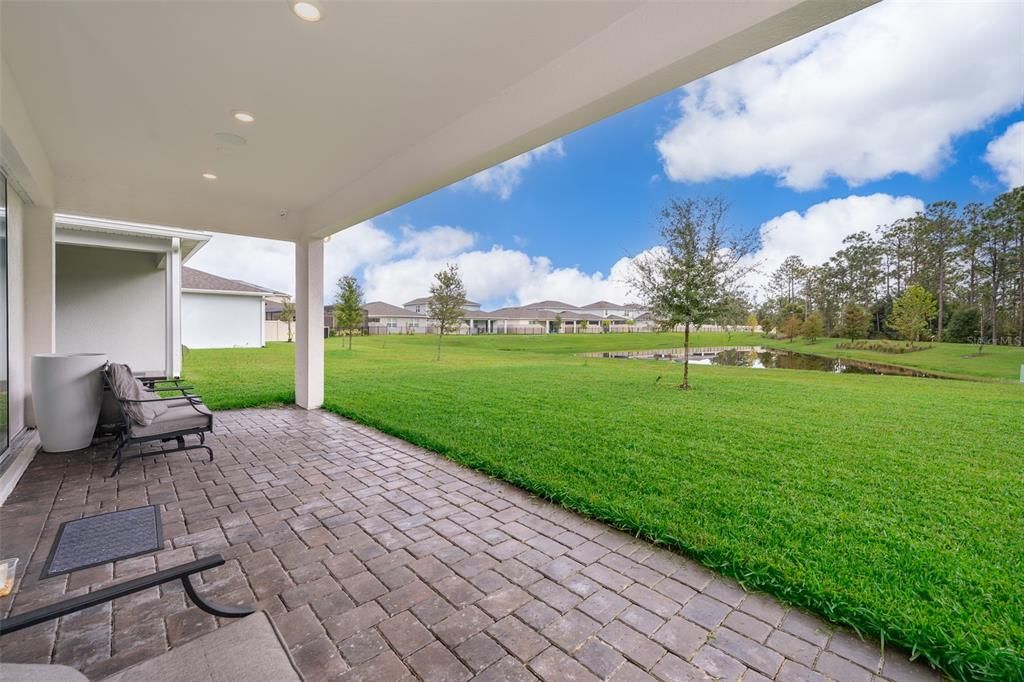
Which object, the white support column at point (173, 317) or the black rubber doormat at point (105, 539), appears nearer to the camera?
the black rubber doormat at point (105, 539)

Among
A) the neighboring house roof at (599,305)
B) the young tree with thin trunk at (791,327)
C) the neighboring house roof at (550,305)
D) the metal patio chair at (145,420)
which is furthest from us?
the neighboring house roof at (599,305)

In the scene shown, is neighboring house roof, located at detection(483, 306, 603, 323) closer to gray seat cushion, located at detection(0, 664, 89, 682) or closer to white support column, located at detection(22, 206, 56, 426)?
white support column, located at detection(22, 206, 56, 426)

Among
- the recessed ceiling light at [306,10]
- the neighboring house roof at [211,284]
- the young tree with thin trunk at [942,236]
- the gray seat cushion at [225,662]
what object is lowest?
the gray seat cushion at [225,662]

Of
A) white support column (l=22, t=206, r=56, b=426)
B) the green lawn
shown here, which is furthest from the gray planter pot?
the green lawn

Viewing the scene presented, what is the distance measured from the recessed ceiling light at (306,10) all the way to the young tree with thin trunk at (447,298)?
51.5 ft

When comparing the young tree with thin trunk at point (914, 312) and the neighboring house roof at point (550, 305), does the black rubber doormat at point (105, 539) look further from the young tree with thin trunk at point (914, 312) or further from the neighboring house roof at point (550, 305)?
the neighboring house roof at point (550, 305)

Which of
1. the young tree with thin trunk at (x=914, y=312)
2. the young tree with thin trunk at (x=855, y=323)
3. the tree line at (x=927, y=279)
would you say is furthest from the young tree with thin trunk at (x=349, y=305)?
the young tree with thin trunk at (x=855, y=323)

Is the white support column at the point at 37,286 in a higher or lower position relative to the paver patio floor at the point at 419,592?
higher

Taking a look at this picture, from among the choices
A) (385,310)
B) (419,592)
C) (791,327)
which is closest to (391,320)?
(385,310)

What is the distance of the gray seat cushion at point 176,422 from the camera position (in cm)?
445

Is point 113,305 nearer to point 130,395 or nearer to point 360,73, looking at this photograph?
point 130,395

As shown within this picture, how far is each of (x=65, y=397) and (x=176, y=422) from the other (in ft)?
4.12

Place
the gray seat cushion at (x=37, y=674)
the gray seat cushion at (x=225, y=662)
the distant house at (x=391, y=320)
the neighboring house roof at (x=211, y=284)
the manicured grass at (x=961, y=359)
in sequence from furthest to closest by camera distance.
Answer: the distant house at (x=391, y=320) < the neighboring house roof at (x=211, y=284) < the manicured grass at (x=961, y=359) < the gray seat cushion at (x=225, y=662) < the gray seat cushion at (x=37, y=674)

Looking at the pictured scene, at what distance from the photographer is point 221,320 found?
792 inches
